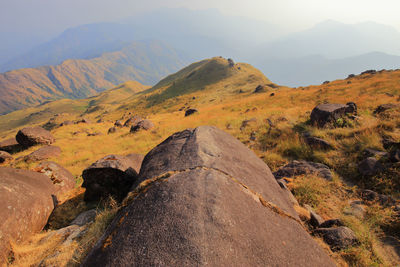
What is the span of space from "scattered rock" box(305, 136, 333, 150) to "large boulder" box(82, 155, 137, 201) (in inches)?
299

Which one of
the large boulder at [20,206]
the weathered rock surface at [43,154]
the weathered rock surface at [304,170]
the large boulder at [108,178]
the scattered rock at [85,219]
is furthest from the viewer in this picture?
the weathered rock surface at [43,154]

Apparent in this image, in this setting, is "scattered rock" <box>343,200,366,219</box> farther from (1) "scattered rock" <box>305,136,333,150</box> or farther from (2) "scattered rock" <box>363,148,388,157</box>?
(1) "scattered rock" <box>305,136,333,150</box>

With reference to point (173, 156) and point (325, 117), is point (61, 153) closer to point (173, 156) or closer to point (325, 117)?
point (173, 156)

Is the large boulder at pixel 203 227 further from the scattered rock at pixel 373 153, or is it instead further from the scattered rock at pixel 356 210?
the scattered rock at pixel 373 153

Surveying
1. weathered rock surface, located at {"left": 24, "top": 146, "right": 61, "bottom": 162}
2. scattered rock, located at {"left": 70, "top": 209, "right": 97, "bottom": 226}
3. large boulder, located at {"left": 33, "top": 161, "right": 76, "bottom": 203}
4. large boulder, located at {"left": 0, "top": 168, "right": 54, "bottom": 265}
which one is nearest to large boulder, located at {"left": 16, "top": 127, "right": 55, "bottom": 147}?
weathered rock surface, located at {"left": 24, "top": 146, "right": 61, "bottom": 162}

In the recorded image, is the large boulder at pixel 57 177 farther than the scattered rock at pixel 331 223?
Yes

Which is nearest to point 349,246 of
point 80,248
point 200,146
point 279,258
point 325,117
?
point 279,258

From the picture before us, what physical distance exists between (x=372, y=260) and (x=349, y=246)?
0.37 m

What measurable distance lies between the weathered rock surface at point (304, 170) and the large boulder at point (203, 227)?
3258mm

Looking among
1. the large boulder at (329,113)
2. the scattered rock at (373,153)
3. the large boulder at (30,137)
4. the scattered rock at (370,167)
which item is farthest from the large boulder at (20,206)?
the large boulder at (30,137)

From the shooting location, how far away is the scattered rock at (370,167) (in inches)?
207

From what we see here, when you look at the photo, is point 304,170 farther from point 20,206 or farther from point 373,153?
point 20,206

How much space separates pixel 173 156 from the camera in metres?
3.64

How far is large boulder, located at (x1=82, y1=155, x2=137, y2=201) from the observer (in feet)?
19.7
